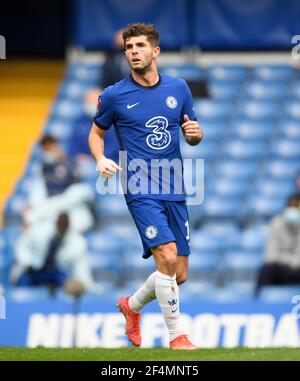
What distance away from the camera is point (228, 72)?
1966 cm

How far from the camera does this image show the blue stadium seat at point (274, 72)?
19516 millimetres

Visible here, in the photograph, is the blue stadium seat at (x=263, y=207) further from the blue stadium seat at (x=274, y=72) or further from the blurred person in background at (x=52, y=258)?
the blue stadium seat at (x=274, y=72)

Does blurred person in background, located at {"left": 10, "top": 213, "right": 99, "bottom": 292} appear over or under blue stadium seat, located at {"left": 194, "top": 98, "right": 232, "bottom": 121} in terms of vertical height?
under

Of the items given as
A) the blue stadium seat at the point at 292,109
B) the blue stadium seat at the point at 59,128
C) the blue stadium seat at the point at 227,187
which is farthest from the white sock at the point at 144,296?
the blue stadium seat at the point at 292,109

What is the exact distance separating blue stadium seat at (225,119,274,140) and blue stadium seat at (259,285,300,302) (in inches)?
160

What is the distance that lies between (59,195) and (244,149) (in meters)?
3.13

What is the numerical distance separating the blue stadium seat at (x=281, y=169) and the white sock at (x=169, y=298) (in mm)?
7755

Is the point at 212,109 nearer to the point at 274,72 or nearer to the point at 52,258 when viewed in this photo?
the point at 274,72

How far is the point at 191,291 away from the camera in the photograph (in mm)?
15641

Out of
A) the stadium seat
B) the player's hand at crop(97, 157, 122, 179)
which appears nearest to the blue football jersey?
the player's hand at crop(97, 157, 122, 179)

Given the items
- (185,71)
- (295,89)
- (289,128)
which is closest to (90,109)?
(185,71)

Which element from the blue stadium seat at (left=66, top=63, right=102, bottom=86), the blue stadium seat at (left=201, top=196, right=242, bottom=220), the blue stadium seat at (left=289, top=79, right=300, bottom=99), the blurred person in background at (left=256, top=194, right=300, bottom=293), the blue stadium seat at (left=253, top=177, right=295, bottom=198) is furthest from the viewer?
the blue stadium seat at (left=66, top=63, right=102, bottom=86)

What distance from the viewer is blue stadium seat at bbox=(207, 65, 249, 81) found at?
19.5 meters
